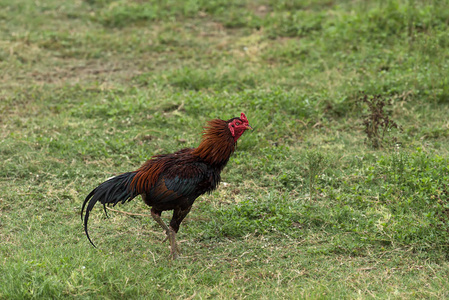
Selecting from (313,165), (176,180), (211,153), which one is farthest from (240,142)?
(176,180)

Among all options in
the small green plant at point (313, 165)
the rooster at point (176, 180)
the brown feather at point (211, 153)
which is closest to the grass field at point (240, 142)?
the small green plant at point (313, 165)

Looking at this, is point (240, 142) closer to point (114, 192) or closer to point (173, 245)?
point (173, 245)

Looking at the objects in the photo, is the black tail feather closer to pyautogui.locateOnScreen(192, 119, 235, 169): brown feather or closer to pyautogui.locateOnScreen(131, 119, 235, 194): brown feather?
pyautogui.locateOnScreen(131, 119, 235, 194): brown feather

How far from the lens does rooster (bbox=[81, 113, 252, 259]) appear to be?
479 cm

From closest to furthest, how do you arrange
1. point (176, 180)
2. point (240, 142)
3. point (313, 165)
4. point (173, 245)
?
1. point (176, 180)
2. point (173, 245)
3. point (313, 165)
4. point (240, 142)

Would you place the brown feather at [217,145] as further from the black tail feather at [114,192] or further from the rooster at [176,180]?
the black tail feather at [114,192]

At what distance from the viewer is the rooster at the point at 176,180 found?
4.79 metres

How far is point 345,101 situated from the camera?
25.5ft

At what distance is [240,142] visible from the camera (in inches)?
273

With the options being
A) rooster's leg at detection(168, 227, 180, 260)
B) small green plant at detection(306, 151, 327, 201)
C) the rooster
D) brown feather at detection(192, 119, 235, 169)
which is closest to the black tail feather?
the rooster

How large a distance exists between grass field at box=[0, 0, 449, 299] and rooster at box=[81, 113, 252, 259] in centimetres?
48

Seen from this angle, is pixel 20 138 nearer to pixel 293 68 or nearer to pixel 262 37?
pixel 293 68

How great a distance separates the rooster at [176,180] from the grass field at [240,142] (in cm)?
48

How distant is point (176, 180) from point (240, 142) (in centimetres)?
230
